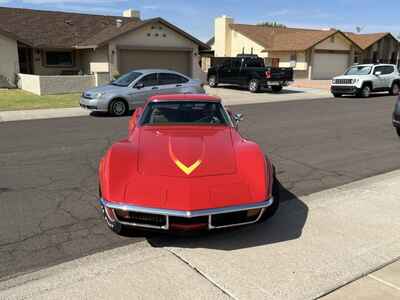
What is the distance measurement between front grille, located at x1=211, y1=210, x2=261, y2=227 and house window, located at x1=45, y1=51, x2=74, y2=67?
25.8m

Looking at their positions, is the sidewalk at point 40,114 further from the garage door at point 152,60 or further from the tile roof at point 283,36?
the tile roof at point 283,36

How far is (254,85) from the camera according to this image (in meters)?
23.7

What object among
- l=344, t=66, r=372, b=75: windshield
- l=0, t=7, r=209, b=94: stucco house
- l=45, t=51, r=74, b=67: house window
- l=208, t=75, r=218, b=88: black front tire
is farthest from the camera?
l=208, t=75, r=218, b=88: black front tire

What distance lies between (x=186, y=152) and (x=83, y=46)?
77.0 ft

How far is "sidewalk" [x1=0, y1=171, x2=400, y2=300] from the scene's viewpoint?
10.6 ft

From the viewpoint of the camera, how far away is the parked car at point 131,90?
13.4 m

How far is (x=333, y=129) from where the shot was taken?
37.3 ft

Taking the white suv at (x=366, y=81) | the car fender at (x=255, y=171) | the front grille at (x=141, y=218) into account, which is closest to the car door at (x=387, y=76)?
the white suv at (x=366, y=81)

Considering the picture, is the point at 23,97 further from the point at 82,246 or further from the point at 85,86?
the point at 82,246

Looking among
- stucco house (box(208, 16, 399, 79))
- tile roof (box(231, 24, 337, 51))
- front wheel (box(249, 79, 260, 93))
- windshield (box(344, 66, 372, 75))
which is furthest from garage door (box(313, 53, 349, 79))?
front wheel (box(249, 79, 260, 93))

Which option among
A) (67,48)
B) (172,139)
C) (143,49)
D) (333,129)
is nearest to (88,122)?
(333,129)

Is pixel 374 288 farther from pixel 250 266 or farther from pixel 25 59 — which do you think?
pixel 25 59

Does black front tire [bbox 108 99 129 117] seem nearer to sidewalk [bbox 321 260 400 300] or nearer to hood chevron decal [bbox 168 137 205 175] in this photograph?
hood chevron decal [bbox 168 137 205 175]

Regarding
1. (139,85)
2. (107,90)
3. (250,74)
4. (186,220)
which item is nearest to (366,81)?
(250,74)
